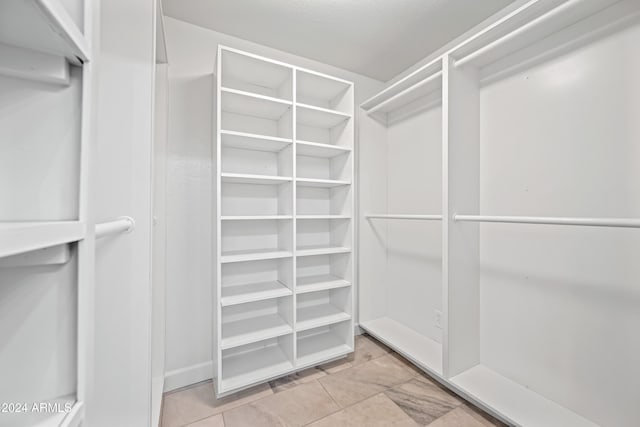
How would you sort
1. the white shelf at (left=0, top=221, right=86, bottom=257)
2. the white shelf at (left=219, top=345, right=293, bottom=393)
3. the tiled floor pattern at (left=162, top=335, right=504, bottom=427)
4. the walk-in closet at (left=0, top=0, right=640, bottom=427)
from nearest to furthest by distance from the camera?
1. the white shelf at (left=0, top=221, right=86, bottom=257)
2. the walk-in closet at (left=0, top=0, right=640, bottom=427)
3. the tiled floor pattern at (left=162, top=335, right=504, bottom=427)
4. the white shelf at (left=219, top=345, right=293, bottom=393)

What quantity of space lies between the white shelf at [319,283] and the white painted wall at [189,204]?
672 mm

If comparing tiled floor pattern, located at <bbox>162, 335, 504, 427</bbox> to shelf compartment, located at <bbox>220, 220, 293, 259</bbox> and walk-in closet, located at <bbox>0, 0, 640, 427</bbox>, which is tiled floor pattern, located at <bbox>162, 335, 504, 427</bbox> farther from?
shelf compartment, located at <bbox>220, 220, 293, 259</bbox>

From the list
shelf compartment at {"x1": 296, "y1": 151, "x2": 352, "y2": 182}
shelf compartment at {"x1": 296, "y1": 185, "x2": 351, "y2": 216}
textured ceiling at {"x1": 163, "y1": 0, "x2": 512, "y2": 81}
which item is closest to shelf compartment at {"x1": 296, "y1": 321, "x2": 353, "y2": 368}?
shelf compartment at {"x1": 296, "y1": 185, "x2": 351, "y2": 216}

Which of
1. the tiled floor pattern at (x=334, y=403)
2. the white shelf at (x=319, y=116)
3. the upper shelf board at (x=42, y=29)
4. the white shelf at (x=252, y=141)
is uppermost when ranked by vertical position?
the white shelf at (x=319, y=116)

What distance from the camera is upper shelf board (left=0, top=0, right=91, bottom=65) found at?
0.97ft

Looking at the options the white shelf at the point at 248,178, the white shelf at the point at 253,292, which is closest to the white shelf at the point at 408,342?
the white shelf at the point at 253,292

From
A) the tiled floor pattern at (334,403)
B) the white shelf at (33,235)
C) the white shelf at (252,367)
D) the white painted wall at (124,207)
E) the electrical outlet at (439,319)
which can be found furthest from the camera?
the electrical outlet at (439,319)

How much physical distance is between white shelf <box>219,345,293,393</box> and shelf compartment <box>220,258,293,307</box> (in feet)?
1.51

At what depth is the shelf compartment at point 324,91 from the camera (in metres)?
1.78

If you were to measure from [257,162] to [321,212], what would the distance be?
685 mm

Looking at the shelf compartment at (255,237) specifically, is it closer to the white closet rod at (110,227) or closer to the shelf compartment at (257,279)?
the shelf compartment at (257,279)

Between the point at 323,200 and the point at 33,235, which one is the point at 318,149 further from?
the point at 33,235

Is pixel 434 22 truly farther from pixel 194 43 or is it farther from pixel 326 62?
pixel 194 43

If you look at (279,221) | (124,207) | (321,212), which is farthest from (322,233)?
(124,207)
